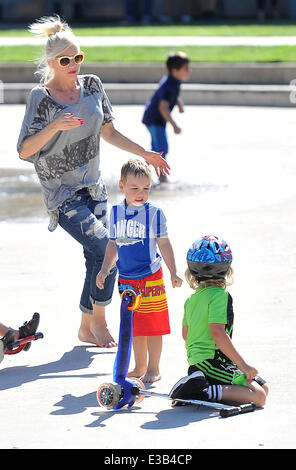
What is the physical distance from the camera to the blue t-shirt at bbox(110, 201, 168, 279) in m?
5.66

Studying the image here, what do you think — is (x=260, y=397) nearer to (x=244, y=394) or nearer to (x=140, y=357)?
(x=244, y=394)

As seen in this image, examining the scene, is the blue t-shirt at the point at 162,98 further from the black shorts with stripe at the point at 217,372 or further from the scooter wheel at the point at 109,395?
the scooter wheel at the point at 109,395

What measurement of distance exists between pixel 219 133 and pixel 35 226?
6346 millimetres

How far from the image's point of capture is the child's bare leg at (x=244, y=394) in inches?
204

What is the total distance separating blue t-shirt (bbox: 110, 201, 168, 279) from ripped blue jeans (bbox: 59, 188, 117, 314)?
21.5 inches

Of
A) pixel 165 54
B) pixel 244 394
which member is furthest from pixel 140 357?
pixel 165 54

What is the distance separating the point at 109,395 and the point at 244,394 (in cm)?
65

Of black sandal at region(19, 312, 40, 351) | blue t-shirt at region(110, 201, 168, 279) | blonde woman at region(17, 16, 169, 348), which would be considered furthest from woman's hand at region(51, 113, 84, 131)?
black sandal at region(19, 312, 40, 351)

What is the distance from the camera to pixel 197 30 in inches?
1104

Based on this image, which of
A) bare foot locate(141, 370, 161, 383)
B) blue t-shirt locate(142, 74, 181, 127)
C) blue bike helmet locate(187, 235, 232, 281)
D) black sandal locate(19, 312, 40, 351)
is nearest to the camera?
blue bike helmet locate(187, 235, 232, 281)

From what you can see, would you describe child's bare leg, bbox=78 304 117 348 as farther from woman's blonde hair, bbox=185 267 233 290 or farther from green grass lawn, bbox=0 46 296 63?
green grass lawn, bbox=0 46 296 63

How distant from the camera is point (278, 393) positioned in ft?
17.8

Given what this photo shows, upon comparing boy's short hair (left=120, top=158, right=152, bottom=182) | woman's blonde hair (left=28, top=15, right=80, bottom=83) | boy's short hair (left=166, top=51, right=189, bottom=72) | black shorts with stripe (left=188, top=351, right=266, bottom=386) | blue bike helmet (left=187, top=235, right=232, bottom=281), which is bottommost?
black shorts with stripe (left=188, top=351, right=266, bottom=386)
